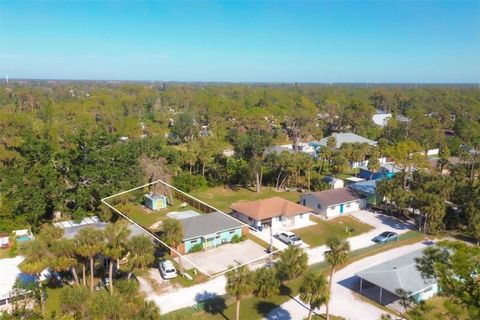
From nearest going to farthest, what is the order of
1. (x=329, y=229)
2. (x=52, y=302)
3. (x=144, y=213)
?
1. (x=52, y=302)
2. (x=329, y=229)
3. (x=144, y=213)

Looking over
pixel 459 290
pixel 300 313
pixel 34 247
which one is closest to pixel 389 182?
pixel 300 313

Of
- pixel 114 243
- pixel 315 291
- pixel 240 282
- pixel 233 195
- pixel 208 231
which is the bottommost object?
pixel 233 195

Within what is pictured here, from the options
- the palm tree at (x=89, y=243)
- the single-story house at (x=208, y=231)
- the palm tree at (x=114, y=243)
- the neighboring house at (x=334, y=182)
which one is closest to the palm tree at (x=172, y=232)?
the single-story house at (x=208, y=231)

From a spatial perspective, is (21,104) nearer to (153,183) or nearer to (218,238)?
(153,183)

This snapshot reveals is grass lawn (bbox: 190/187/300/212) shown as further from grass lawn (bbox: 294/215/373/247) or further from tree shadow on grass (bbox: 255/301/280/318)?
tree shadow on grass (bbox: 255/301/280/318)

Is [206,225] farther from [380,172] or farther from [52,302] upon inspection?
[380,172]

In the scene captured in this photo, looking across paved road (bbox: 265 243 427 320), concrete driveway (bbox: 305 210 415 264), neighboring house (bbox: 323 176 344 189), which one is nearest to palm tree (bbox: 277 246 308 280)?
paved road (bbox: 265 243 427 320)

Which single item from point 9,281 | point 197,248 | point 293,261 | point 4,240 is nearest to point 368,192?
point 197,248
